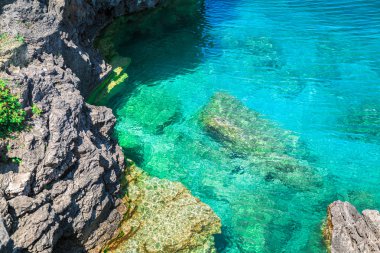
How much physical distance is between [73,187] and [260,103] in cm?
912

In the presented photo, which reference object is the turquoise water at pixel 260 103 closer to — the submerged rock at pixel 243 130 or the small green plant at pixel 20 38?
the submerged rock at pixel 243 130

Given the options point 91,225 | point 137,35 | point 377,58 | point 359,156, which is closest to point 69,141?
point 91,225

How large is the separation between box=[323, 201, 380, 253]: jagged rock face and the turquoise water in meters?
0.60

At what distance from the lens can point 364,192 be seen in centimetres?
1148

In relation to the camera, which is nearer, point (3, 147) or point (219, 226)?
point (3, 147)

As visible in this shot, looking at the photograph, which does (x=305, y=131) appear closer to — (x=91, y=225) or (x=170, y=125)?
(x=170, y=125)

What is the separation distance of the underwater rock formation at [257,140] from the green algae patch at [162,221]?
323cm

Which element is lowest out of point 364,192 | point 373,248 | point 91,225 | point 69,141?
point 364,192

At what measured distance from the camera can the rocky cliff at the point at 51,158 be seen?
7.48 meters

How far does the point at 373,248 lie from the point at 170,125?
8115 millimetres

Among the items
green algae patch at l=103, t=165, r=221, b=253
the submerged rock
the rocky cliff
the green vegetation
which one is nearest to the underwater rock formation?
the submerged rock

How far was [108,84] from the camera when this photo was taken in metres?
15.8

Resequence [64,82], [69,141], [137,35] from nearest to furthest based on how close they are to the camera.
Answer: [69,141] < [64,82] < [137,35]

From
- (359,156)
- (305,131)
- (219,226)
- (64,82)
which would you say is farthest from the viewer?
(305,131)
